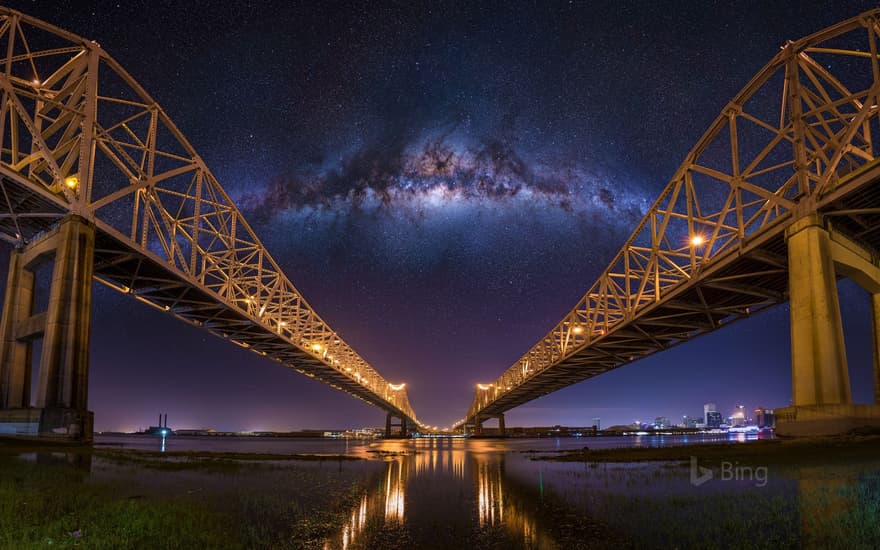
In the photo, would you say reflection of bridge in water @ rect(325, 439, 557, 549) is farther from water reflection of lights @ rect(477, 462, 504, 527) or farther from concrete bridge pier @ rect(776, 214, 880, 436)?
concrete bridge pier @ rect(776, 214, 880, 436)

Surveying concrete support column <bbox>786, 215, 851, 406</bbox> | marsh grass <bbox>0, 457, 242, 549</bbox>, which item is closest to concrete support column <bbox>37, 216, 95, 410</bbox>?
marsh grass <bbox>0, 457, 242, 549</bbox>

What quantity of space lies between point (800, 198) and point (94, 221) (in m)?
36.3

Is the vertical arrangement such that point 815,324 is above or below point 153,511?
above

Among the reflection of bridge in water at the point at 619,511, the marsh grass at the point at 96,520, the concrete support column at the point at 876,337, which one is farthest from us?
the concrete support column at the point at 876,337

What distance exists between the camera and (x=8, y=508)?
979 cm

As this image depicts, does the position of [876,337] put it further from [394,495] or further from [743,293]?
[394,495]

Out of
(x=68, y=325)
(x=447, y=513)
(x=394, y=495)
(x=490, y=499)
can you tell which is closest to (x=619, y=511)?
(x=447, y=513)

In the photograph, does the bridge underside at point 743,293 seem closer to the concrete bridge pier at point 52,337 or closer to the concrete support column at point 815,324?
the concrete support column at point 815,324

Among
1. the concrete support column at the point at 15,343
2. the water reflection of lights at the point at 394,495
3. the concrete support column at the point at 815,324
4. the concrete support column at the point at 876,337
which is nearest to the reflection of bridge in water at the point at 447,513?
the water reflection of lights at the point at 394,495

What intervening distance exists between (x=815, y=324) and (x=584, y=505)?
1608cm

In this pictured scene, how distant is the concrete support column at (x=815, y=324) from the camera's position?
21688 millimetres

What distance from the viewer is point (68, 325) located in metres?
26.2

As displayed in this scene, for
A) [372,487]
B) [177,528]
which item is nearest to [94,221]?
[372,487]

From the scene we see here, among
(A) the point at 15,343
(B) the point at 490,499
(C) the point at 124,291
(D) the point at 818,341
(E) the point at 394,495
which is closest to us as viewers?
(B) the point at 490,499
